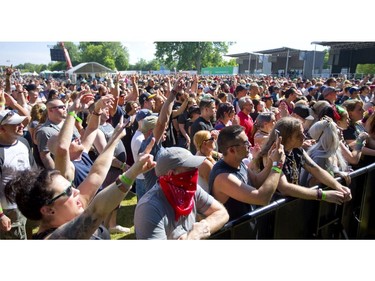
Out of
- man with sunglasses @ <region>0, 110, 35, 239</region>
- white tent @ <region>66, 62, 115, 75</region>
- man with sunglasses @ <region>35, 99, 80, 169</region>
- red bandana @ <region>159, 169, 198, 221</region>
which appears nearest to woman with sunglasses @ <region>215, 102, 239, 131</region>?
man with sunglasses @ <region>35, 99, 80, 169</region>

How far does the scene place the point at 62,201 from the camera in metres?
1.75

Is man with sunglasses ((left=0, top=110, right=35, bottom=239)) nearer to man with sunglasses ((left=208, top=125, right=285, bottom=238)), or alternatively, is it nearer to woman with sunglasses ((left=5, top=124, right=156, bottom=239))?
woman with sunglasses ((left=5, top=124, right=156, bottom=239))

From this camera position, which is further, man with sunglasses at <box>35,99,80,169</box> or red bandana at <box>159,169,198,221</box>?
man with sunglasses at <box>35,99,80,169</box>

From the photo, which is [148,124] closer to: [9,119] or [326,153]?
[9,119]

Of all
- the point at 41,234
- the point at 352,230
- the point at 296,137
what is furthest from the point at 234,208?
the point at 352,230

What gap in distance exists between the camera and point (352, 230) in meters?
3.70

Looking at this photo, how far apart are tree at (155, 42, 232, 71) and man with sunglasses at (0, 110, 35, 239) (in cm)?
2466

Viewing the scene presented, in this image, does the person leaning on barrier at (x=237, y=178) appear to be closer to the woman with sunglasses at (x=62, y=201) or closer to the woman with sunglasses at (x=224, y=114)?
the woman with sunglasses at (x=62, y=201)

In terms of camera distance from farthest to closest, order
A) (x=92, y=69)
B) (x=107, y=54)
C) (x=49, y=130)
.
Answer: (x=107, y=54)
(x=92, y=69)
(x=49, y=130)

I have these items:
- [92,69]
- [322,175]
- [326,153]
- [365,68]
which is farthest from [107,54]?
[322,175]

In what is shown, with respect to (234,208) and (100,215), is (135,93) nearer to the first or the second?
(234,208)

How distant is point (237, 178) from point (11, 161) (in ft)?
6.94

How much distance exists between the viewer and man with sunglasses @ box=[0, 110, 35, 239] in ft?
10.0

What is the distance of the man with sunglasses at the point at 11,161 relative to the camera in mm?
3053
